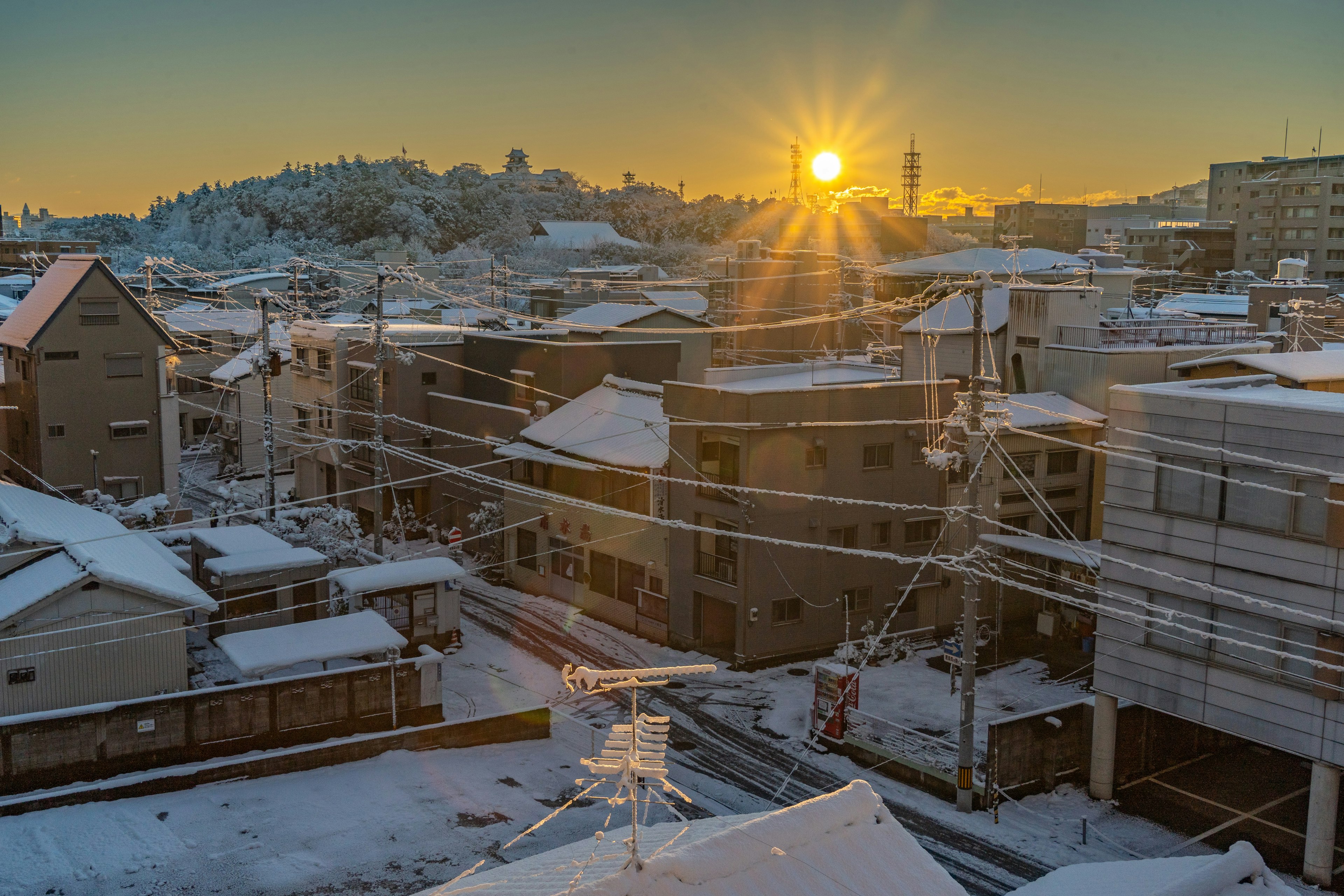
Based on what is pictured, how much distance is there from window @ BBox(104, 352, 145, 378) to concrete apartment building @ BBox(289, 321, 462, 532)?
18.8ft

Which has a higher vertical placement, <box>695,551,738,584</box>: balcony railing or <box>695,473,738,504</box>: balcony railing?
<box>695,473,738,504</box>: balcony railing

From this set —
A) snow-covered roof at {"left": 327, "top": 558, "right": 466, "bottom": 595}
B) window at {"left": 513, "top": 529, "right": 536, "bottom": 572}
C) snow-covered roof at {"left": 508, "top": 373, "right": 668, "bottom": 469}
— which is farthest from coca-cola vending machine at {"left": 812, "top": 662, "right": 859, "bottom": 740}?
window at {"left": 513, "top": 529, "right": 536, "bottom": 572}

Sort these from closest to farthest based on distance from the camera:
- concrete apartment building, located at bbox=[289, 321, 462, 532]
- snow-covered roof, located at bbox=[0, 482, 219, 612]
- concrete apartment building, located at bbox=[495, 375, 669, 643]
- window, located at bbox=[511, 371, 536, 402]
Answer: snow-covered roof, located at bbox=[0, 482, 219, 612], concrete apartment building, located at bbox=[495, 375, 669, 643], window, located at bbox=[511, 371, 536, 402], concrete apartment building, located at bbox=[289, 321, 462, 532]

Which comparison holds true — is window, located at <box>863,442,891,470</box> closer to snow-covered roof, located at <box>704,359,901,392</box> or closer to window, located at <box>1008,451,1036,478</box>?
snow-covered roof, located at <box>704,359,901,392</box>

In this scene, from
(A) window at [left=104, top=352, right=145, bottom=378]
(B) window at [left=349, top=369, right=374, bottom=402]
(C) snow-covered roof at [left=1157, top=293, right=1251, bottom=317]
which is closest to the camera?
(A) window at [left=104, top=352, right=145, bottom=378]

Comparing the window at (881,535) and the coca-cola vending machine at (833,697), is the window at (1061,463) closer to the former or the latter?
the window at (881,535)

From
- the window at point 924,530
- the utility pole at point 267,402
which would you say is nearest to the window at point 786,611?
the window at point 924,530

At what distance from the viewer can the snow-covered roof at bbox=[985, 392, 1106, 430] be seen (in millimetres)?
25797

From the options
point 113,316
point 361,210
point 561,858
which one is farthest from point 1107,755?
point 361,210

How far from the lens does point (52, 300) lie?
27953mm

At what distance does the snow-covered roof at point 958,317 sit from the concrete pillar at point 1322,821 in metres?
15.6

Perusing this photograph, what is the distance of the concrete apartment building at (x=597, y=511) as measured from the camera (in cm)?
2527

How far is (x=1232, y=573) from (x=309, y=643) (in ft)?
48.1

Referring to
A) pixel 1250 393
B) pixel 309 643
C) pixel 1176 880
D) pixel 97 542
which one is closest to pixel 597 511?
pixel 309 643
